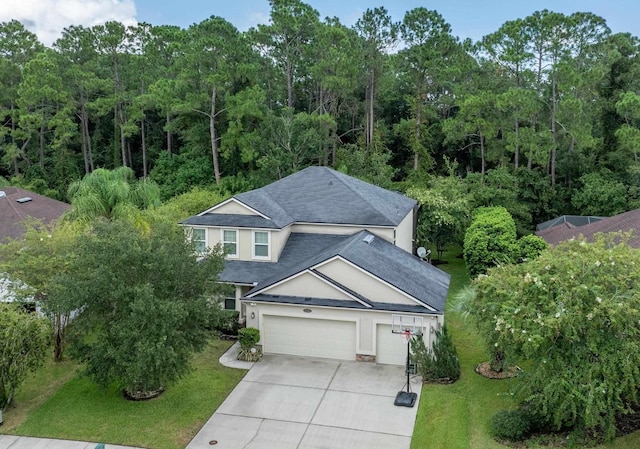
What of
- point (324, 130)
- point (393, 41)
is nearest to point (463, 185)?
point (324, 130)

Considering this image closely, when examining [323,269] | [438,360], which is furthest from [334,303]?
[438,360]

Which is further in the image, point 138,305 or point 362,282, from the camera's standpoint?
point 362,282

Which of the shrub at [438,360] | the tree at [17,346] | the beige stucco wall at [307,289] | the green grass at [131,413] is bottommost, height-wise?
the green grass at [131,413]

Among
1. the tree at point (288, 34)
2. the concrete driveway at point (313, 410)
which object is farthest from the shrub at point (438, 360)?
the tree at point (288, 34)

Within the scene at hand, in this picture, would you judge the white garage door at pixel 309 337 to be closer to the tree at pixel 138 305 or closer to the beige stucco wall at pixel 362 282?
the beige stucco wall at pixel 362 282

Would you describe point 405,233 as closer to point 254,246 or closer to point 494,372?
point 254,246

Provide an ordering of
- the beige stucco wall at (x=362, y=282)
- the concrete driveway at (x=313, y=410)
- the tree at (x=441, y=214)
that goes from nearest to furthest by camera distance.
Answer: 1. the concrete driveway at (x=313, y=410)
2. the beige stucco wall at (x=362, y=282)
3. the tree at (x=441, y=214)

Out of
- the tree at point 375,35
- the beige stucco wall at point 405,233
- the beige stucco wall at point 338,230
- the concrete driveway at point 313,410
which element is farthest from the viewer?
the tree at point 375,35

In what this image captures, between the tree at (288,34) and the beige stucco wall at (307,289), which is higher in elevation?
the tree at (288,34)
